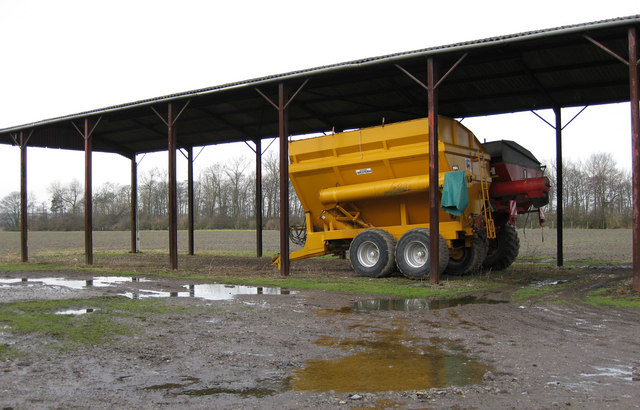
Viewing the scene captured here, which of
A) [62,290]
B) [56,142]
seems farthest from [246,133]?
[62,290]

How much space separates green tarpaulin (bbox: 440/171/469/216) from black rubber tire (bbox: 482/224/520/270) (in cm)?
341

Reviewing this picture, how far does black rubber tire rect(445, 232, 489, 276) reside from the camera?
43.3 ft

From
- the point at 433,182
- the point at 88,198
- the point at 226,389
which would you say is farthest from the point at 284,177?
the point at 226,389

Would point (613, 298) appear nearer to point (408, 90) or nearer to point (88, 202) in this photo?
point (408, 90)

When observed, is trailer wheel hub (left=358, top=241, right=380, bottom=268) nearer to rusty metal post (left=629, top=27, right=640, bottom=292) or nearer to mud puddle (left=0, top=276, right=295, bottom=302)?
mud puddle (left=0, top=276, right=295, bottom=302)

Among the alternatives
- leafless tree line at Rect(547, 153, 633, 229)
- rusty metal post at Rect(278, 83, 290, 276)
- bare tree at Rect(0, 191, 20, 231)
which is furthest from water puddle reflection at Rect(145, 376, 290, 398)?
bare tree at Rect(0, 191, 20, 231)

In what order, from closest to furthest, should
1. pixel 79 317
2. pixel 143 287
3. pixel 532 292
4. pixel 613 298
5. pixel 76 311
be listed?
pixel 79 317 → pixel 76 311 → pixel 613 298 → pixel 532 292 → pixel 143 287

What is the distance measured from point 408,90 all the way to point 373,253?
5161 mm

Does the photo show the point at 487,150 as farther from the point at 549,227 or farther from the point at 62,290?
the point at 549,227

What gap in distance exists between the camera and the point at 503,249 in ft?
48.1

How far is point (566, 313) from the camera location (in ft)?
26.3

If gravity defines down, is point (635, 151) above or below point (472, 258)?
above

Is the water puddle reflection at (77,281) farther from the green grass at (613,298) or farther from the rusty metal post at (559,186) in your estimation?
the rusty metal post at (559,186)

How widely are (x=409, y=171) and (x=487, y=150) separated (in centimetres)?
236
